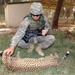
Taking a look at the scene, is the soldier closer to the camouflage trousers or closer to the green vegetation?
the camouflage trousers

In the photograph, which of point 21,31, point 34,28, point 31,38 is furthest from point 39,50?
point 21,31

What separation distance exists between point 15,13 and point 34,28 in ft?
15.1

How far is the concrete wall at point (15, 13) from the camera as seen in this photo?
26.9 ft

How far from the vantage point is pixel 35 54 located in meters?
4.02

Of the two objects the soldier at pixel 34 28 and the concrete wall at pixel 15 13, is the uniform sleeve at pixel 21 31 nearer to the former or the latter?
the soldier at pixel 34 28

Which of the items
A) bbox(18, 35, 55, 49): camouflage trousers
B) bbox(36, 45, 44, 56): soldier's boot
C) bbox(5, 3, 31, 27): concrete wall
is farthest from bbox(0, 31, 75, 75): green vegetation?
bbox(5, 3, 31, 27): concrete wall

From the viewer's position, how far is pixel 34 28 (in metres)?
3.72

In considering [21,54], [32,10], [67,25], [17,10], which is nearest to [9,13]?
[17,10]

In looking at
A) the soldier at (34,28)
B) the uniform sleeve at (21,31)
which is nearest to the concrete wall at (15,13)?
the soldier at (34,28)

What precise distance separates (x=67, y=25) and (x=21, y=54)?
4576 millimetres

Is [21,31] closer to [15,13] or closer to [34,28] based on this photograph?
[34,28]

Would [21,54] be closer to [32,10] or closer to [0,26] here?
[32,10]

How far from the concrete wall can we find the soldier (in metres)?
4.22

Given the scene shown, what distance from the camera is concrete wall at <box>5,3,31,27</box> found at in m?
8.20
